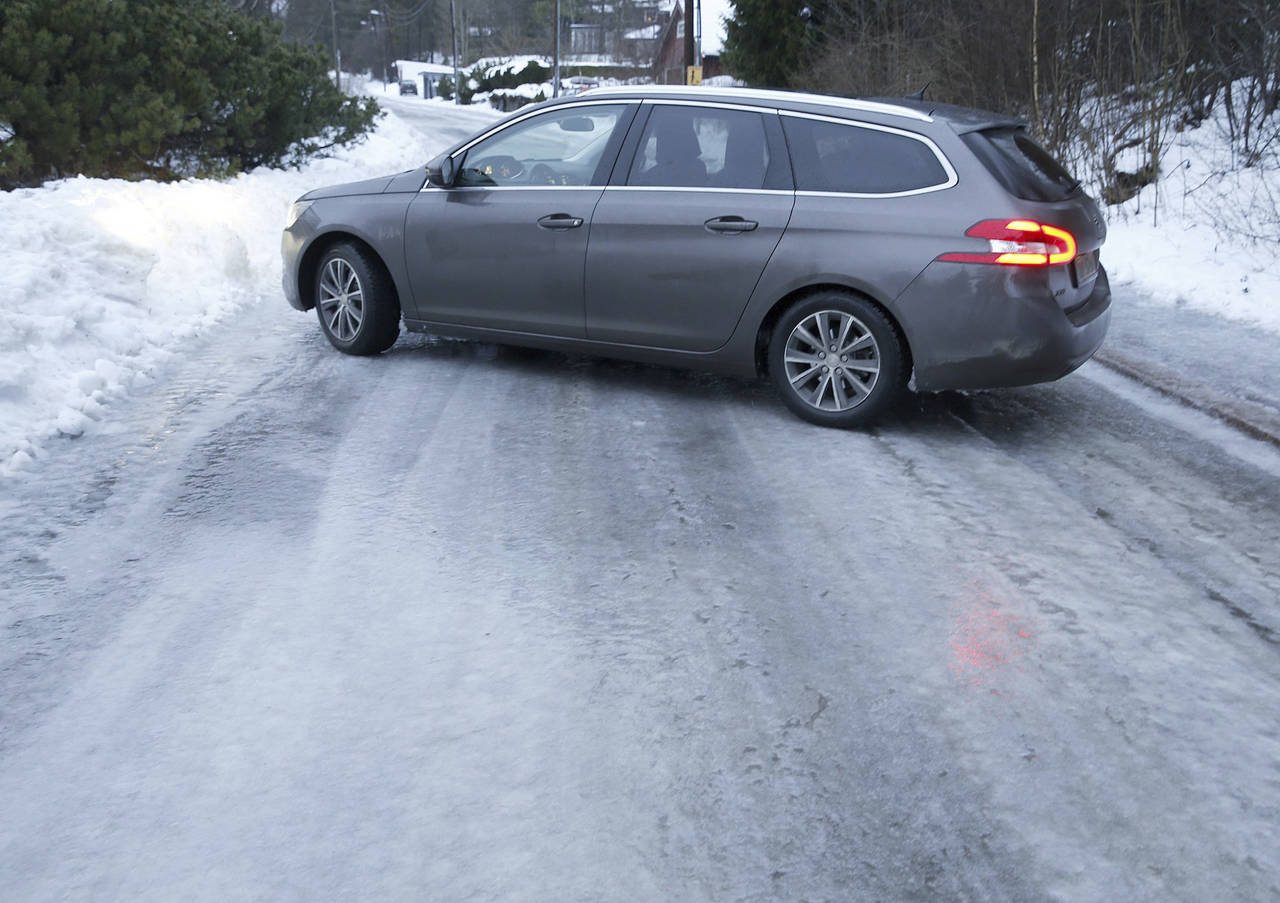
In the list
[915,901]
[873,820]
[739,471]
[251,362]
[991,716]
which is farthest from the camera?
[251,362]

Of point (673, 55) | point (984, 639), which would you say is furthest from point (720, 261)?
point (673, 55)

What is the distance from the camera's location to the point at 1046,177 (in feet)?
20.7

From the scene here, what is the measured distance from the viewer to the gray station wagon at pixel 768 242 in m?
5.93

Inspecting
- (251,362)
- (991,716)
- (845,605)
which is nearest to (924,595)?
(845,605)

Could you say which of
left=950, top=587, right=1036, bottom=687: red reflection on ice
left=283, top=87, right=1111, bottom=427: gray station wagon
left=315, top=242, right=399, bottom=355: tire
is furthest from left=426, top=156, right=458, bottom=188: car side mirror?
left=950, top=587, right=1036, bottom=687: red reflection on ice

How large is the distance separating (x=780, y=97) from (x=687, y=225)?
2.80 ft

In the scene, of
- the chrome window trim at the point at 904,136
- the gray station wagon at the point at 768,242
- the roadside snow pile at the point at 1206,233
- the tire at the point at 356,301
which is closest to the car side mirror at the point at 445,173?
the gray station wagon at the point at 768,242

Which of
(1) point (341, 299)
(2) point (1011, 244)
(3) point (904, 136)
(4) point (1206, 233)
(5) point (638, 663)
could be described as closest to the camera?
(5) point (638, 663)

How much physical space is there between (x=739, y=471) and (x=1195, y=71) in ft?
36.4

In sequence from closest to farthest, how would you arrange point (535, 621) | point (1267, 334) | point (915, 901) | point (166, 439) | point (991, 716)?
point (915, 901) < point (991, 716) < point (535, 621) < point (166, 439) < point (1267, 334)

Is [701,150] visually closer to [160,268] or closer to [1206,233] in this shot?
[160,268]

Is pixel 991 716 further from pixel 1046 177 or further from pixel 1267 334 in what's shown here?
pixel 1267 334

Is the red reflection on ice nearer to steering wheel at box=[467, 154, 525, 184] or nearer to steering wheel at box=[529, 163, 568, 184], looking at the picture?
A: steering wheel at box=[529, 163, 568, 184]

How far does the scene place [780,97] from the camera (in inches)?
258
